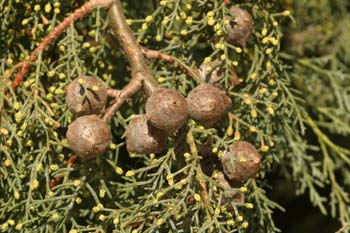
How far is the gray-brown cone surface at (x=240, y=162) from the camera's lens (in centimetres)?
182

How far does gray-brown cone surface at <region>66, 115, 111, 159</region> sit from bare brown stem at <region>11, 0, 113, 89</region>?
1.07ft

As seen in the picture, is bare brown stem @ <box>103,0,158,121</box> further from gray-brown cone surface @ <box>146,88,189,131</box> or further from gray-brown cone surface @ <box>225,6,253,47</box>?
gray-brown cone surface @ <box>225,6,253,47</box>

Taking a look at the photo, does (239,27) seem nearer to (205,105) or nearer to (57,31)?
(205,105)

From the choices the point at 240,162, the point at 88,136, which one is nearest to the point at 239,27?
the point at 240,162

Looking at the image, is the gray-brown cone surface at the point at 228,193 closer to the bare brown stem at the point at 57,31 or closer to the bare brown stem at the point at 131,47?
the bare brown stem at the point at 131,47

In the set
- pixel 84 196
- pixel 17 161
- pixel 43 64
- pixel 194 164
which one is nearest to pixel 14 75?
pixel 43 64

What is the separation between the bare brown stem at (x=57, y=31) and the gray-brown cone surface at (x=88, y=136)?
33 centimetres

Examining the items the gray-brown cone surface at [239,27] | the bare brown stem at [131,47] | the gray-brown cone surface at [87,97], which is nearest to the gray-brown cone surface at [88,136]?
the gray-brown cone surface at [87,97]

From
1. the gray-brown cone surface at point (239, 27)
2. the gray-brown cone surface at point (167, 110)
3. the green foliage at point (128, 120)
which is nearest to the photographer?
the gray-brown cone surface at point (167, 110)

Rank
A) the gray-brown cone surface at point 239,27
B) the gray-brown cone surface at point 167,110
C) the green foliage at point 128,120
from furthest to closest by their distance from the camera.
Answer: the gray-brown cone surface at point 239,27 → the green foliage at point 128,120 → the gray-brown cone surface at point 167,110

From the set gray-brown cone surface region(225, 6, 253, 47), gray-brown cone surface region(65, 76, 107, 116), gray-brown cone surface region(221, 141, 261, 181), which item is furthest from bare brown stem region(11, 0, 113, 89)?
gray-brown cone surface region(221, 141, 261, 181)

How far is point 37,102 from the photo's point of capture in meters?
1.93

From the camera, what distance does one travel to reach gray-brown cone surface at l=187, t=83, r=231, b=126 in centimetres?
177

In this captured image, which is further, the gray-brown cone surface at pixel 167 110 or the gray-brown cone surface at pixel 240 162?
the gray-brown cone surface at pixel 240 162
